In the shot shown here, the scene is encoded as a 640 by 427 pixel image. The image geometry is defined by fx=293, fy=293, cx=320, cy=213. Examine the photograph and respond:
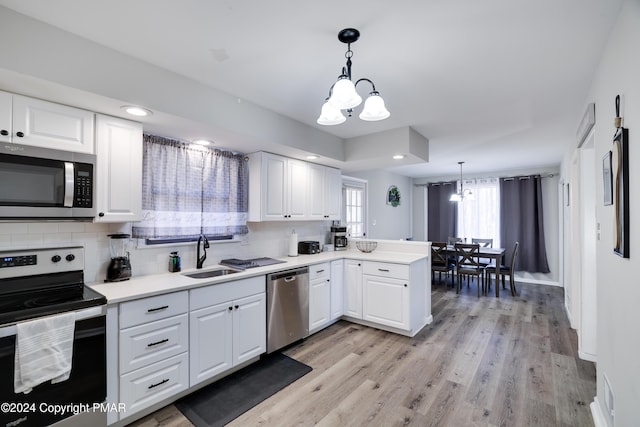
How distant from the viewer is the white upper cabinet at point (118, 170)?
6.67ft

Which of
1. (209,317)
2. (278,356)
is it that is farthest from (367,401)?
(209,317)

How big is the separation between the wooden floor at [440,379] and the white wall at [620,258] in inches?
18.2

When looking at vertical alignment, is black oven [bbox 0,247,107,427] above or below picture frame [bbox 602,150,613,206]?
below

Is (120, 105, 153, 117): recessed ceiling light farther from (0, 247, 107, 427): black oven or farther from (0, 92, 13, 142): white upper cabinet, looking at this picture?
(0, 247, 107, 427): black oven

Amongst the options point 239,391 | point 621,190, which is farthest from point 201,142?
point 621,190

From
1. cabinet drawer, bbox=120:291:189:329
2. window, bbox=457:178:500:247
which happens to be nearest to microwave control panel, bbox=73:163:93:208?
cabinet drawer, bbox=120:291:189:329

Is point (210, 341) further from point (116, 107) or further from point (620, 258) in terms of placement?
point (620, 258)

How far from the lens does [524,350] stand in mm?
3029

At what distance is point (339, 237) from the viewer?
173 inches

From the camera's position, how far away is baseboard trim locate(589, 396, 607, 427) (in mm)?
1837

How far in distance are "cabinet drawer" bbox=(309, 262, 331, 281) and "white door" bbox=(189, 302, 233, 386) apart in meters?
1.06

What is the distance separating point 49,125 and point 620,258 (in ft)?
10.9

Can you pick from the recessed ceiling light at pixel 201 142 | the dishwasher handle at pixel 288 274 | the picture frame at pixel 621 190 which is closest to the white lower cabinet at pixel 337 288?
the dishwasher handle at pixel 288 274

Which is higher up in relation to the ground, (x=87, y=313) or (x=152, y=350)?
(x=87, y=313)
